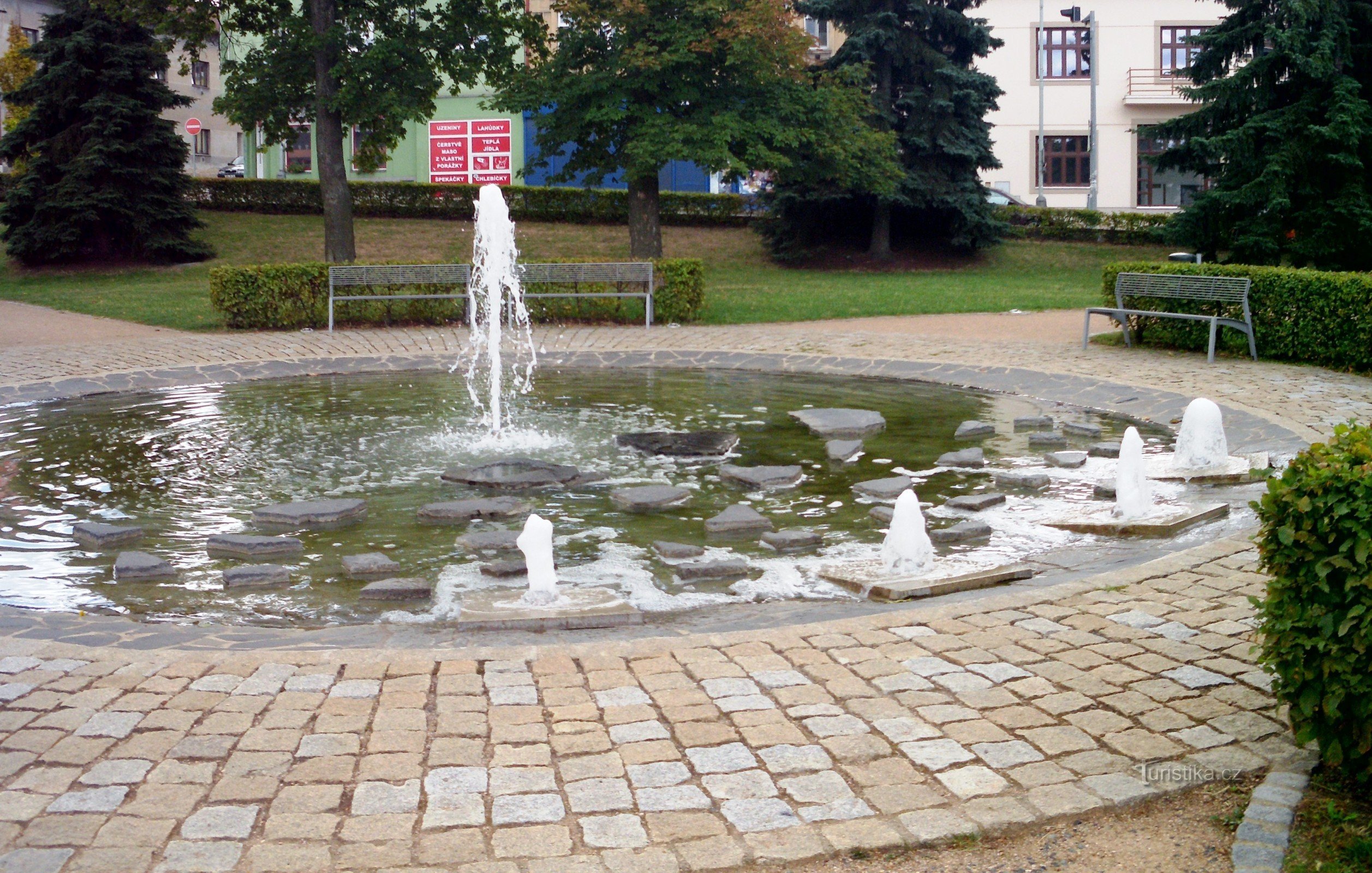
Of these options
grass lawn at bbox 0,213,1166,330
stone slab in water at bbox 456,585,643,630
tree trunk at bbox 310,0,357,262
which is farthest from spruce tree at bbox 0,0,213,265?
stone slab in water at bbox 456,585,643,630

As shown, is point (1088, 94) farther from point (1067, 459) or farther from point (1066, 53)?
point (1067, 459)

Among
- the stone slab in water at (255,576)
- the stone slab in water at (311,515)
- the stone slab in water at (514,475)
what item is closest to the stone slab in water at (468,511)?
the stone slab in water at (311,515)

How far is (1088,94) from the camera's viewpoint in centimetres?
4291

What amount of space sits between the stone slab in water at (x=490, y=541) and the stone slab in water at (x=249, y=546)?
94 centimetres

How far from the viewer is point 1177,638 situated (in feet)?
17.7

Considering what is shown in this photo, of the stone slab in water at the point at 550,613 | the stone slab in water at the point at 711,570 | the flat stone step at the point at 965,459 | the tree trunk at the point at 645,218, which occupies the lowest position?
the stone slab in water at the point at 550,613

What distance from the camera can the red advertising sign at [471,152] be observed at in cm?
3012

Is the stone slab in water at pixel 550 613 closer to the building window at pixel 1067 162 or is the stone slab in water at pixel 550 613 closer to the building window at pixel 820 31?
the building window at pixel 1067 162

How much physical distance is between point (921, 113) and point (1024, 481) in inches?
902

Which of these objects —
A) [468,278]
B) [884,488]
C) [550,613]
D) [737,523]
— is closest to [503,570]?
[550,613]

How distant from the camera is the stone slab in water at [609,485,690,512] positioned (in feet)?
27.3

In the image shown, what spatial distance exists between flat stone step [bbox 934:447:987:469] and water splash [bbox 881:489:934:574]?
2952mm

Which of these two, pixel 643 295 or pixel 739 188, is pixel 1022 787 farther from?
pixel 739 188

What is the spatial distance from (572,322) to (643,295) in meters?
1.17
